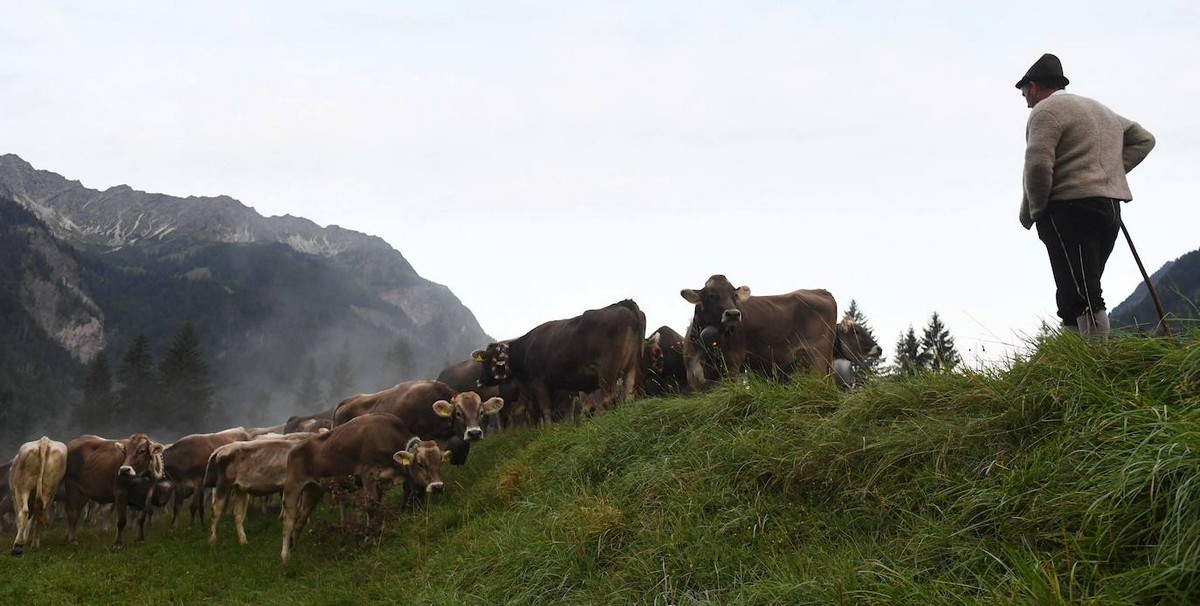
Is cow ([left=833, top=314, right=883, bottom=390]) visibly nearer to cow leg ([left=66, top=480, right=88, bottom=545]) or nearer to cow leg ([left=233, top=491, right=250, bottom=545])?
cow leg ([left=233, top=491, right=250, bottom=545])

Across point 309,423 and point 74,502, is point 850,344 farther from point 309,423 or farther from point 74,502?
point 74,502

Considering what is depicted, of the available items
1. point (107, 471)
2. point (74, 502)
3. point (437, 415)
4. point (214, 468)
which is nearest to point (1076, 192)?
point (437, 415)

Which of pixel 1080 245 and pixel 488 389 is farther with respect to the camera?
pixel 488 389

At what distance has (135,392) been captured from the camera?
2645 inches

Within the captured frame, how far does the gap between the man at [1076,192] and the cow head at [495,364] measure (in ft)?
35.3

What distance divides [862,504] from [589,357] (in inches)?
334

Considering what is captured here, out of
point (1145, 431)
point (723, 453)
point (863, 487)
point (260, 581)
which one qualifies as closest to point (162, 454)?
point (260, 581)

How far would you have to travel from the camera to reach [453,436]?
12477mm

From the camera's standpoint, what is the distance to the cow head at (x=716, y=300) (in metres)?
11.6

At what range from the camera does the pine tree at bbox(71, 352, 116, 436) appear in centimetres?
6488

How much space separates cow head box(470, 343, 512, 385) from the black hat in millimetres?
10887

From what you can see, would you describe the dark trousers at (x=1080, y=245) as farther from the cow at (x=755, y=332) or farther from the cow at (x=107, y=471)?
the cow at (x=107, y=471)

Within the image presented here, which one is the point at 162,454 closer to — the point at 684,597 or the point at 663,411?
the point at 663,411

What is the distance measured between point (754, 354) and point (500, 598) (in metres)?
6.87
